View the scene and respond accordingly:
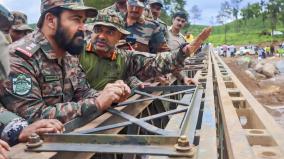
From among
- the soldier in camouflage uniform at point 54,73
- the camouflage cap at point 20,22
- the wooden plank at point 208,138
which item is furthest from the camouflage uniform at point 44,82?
the camouflage cap at point 20,22

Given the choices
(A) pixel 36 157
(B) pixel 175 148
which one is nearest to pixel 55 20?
(A) pixel 36 157

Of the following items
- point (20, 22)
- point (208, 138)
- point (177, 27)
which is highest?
point (20, 22)

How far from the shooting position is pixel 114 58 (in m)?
3.73

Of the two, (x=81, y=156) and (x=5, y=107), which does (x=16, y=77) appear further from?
(x=81, y=156)

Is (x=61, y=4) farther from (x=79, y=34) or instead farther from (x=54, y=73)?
(x=54, y=73)

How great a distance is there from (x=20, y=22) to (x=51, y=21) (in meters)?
3.19

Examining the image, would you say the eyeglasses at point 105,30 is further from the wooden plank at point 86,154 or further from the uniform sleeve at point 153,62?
the wooden plank at point 86,154

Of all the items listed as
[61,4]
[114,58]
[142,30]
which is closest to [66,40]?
[61,4]

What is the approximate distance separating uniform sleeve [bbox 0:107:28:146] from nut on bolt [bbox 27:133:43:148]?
9.5 inches

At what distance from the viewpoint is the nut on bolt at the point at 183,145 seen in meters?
1.88

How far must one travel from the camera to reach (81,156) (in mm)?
2328

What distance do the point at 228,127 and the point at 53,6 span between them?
144 centimetres

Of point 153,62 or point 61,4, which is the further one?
point 153,62

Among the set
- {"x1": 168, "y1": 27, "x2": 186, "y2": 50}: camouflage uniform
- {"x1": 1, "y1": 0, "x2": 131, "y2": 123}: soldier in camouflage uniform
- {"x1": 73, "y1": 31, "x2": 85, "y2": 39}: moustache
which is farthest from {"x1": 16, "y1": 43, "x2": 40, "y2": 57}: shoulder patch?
{"x1": 168, "y1": 27, "x2": 186, "y2": 50}: camouflage uniform
